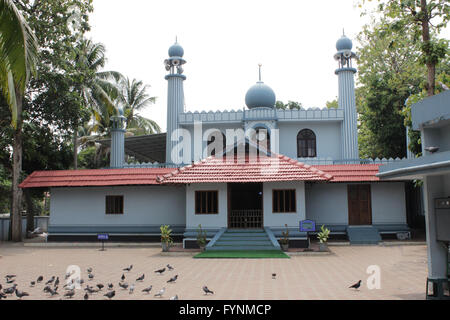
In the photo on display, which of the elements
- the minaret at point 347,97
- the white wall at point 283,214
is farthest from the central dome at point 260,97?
the white wall at point 283,214

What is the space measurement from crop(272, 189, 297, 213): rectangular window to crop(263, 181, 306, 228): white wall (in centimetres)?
18

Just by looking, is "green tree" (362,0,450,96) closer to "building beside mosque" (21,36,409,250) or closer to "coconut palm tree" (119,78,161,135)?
"building beside mosque" (21,36,409,250)

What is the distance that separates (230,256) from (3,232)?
1506 cm

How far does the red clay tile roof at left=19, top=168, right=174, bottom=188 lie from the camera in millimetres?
19734

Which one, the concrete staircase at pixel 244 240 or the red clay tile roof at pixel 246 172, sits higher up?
the red clay tile roof at pixel 246 172

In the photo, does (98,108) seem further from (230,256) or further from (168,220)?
(230,256)

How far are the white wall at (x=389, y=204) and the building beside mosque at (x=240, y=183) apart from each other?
0.05 m

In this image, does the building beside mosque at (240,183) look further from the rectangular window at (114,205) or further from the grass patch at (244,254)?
the grass patch at (244,254)

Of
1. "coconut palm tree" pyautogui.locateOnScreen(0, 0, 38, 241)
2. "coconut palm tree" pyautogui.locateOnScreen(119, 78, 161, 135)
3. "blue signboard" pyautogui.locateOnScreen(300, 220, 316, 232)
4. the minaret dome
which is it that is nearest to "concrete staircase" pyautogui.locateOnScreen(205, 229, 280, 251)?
"blue signboard" pyautogui.locateOnScreen(300, 220, 316, 232)

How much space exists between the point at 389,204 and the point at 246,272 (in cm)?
1079

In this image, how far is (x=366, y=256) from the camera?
1452cm

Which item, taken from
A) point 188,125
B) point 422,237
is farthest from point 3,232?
point 422,237

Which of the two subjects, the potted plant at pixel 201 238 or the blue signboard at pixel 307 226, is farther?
the potted plant at pixel 201 238

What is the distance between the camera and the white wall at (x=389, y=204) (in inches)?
755
